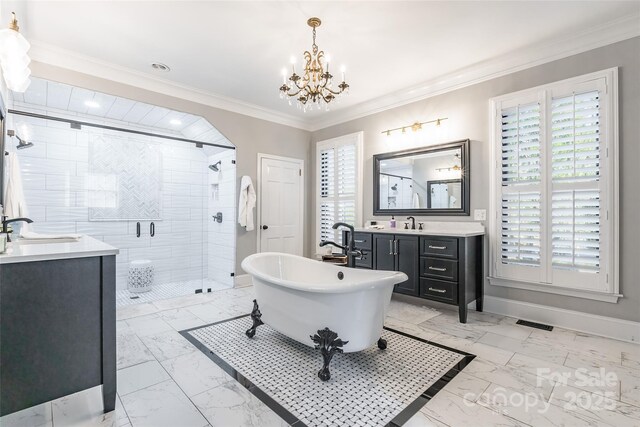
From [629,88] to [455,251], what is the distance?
1.94 m

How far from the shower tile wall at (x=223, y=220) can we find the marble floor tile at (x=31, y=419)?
269 centimetres

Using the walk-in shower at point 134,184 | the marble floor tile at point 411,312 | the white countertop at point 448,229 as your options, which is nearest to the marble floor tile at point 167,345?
the walk-in shower at point 134,184

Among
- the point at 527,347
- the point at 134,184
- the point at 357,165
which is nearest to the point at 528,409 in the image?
the point at 527,347

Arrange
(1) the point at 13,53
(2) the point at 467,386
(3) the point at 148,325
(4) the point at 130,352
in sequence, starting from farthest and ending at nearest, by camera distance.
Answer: (3) the point at 148,325 < (4) the point at 130,352 < (2) the point at 467,386 < (1) the point at 13,53

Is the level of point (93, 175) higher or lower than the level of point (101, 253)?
higher

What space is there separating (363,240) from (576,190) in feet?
6.90

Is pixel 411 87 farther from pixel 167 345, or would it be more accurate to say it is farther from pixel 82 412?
pixel 82 412

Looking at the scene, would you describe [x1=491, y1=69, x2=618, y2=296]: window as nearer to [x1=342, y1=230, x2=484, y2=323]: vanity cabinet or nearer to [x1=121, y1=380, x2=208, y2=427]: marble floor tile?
[x1=342, y1=230, x2=484, y2=323]: vanity cabinet

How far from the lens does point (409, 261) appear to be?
3266 millimetres

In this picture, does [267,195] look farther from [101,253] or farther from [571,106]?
[571,106]

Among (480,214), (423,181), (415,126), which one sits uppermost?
(415,126)

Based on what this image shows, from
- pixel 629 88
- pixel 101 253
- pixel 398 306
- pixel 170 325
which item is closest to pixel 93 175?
pixel 170 325

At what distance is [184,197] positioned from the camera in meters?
4.76

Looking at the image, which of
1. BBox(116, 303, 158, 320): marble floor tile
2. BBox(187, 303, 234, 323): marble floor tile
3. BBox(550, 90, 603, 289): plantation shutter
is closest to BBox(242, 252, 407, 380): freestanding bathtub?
BBox(187, 303, 234, 323): marble floor tile
